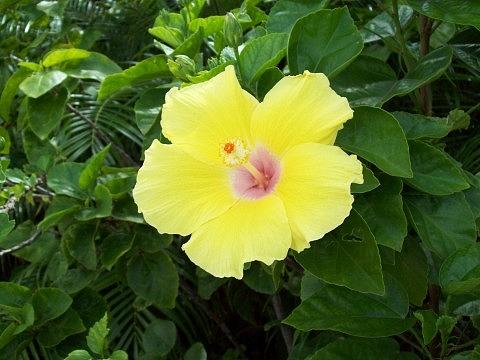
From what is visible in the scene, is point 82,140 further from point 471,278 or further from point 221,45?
point 471,278

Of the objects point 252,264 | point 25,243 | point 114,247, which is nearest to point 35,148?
point 25,243

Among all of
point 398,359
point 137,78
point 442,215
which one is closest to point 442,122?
point 442,215

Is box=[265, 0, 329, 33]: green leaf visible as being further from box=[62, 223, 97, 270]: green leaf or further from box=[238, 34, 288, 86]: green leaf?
box=[62, 223, 97, 270]: green leaf

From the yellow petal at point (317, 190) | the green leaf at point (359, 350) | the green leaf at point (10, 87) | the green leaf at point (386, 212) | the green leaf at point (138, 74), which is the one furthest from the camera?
the green leaf at point (10, 87)

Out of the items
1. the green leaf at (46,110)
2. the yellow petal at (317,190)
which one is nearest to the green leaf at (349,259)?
the yellow petal at (317,190)

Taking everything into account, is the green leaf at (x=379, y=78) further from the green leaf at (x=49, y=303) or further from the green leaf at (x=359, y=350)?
the green leaf at (x=49, y=303)

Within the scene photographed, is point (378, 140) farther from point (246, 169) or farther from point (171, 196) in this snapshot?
point (171, 196)
